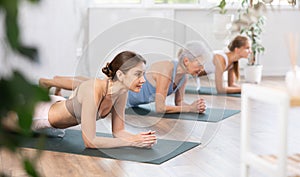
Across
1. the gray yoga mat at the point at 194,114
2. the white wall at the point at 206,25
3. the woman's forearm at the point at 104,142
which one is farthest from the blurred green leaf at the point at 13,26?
the white wall at the point at 206,25

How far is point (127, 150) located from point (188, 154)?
1.21ft

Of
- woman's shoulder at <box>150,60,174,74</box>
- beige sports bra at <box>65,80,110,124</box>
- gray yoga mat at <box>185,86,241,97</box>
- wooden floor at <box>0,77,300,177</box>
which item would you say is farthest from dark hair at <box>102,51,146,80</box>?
gray yoga mat at <box>185,86,241,97</box>

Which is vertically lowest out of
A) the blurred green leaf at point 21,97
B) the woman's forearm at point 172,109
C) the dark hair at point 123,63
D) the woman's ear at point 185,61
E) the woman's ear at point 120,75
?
the woman's forearm at point 172,109

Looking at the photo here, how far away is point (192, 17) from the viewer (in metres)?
6.77

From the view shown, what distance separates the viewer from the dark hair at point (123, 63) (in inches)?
132

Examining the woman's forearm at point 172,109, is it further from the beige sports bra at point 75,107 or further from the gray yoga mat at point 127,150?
the beige sports bra at point 75,107

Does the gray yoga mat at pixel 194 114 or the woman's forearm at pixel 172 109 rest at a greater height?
the woman's forearm at pixel 172 109

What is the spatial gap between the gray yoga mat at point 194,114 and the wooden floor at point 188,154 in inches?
3.1

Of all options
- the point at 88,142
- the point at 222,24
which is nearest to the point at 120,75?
the point at 88,142

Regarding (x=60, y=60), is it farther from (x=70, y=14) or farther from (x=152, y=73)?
(x=152, y=73)

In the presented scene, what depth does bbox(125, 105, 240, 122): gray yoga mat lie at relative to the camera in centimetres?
434

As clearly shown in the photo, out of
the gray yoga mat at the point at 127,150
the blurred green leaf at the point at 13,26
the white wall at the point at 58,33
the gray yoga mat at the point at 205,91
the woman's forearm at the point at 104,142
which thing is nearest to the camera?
the blurred green leaf at the point at 13,26

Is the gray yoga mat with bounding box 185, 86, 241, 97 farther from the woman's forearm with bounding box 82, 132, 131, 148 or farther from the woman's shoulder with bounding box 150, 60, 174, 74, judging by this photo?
the woman's forearm with bounding box 82, 132, 131, 148

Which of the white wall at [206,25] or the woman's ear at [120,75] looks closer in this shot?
the woman's ear at [120,75]
